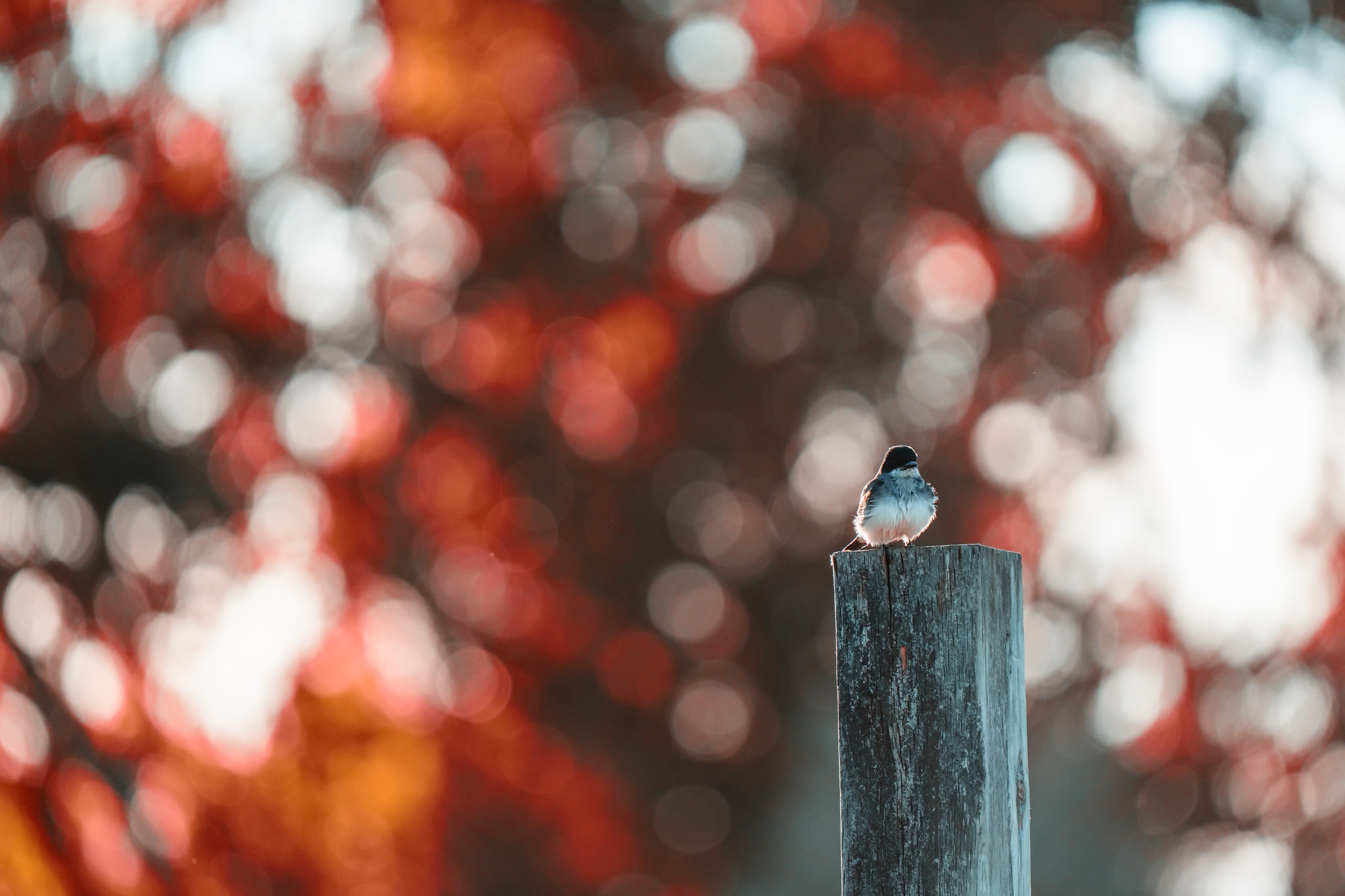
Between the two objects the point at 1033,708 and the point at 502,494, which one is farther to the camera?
the point at 502,494

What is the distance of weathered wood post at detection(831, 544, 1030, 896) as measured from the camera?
6.73 feet

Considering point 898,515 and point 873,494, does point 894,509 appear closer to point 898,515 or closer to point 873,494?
point 898,515

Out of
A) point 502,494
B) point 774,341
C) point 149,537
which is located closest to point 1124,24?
point 774,341

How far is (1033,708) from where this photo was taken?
37.1 feet

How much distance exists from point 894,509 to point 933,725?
2.87 meters

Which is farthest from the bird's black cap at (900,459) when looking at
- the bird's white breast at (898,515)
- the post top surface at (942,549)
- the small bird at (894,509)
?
Result: the post top surface at (942,549)

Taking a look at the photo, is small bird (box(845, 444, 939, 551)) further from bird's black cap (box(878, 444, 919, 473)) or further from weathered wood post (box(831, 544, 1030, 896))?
weathered wood post (box(831, 544, 1030, 896))

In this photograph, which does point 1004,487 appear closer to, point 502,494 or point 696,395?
point 696,395

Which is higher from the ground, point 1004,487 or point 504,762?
point 1004,487

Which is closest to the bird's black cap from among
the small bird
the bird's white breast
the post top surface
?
the small bird

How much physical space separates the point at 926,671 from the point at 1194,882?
10.6 m

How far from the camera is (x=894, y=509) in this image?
16.1ft

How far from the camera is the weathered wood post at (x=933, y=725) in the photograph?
2051 mm

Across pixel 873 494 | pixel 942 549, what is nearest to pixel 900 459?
pixel 873 494
